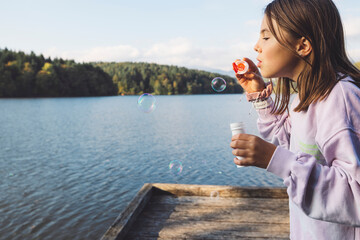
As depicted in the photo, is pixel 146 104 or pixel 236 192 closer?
pixel 236 192

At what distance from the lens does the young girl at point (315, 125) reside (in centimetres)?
111

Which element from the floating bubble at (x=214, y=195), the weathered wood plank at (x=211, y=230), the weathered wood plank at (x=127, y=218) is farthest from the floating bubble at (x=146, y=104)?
the weathered wood plank at (x=211, y=230)

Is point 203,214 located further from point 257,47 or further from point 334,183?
point 334,183

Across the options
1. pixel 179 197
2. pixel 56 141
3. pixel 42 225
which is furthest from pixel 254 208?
pixel 56 141

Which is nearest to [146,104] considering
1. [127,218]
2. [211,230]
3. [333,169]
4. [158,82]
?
[127,218]

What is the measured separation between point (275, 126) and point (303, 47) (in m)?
0.72

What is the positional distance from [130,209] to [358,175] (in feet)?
13.1

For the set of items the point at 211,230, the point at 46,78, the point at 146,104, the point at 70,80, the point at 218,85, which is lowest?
the point at 211,230

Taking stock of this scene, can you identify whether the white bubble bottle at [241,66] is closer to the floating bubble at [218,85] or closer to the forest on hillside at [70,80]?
the floating bubble at [218,85]

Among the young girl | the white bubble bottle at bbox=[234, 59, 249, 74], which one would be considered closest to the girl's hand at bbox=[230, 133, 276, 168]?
the young girl

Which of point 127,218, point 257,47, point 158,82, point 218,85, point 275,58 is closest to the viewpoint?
point 275,58

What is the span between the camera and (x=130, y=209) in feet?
15.1

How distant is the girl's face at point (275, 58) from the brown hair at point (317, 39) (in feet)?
0.09

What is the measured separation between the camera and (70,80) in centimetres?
9688
